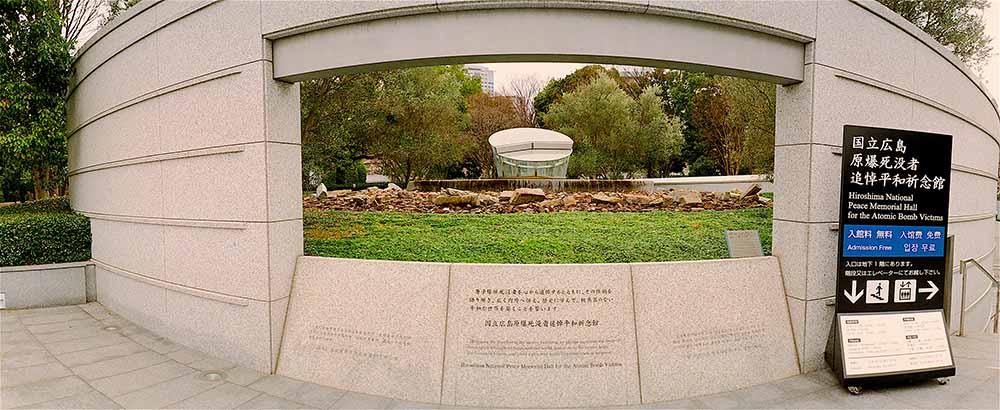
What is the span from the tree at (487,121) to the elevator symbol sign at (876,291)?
21496 mm

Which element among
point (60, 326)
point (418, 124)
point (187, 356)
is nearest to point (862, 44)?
point (187, 356)

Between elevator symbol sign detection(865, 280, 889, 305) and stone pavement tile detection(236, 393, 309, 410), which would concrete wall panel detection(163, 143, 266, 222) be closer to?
stone pavement tile detection(236, 393, 309, 410)

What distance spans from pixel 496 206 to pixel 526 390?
4.77 m

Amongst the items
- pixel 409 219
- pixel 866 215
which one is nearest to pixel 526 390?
pixel 866 215

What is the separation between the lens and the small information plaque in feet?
13.8

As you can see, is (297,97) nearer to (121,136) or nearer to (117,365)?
(117,365)

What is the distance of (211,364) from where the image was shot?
4637 mm

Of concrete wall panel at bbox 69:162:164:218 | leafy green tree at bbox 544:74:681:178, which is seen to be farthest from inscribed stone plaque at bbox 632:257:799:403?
leafy green tree at bbox 544:74:681:178

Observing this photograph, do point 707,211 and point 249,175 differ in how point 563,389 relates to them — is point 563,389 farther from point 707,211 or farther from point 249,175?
point 707,211

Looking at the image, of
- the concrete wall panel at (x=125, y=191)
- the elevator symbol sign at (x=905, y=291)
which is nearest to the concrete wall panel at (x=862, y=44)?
the elevator symbol sign at (x=905, y=291)

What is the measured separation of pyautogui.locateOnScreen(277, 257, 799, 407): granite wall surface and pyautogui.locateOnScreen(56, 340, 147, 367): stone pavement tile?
1.97 meters

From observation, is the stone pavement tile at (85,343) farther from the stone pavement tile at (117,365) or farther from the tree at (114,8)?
the tree at (114,8)

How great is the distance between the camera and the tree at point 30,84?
7.45 meters

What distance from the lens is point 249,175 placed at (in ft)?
15.0
